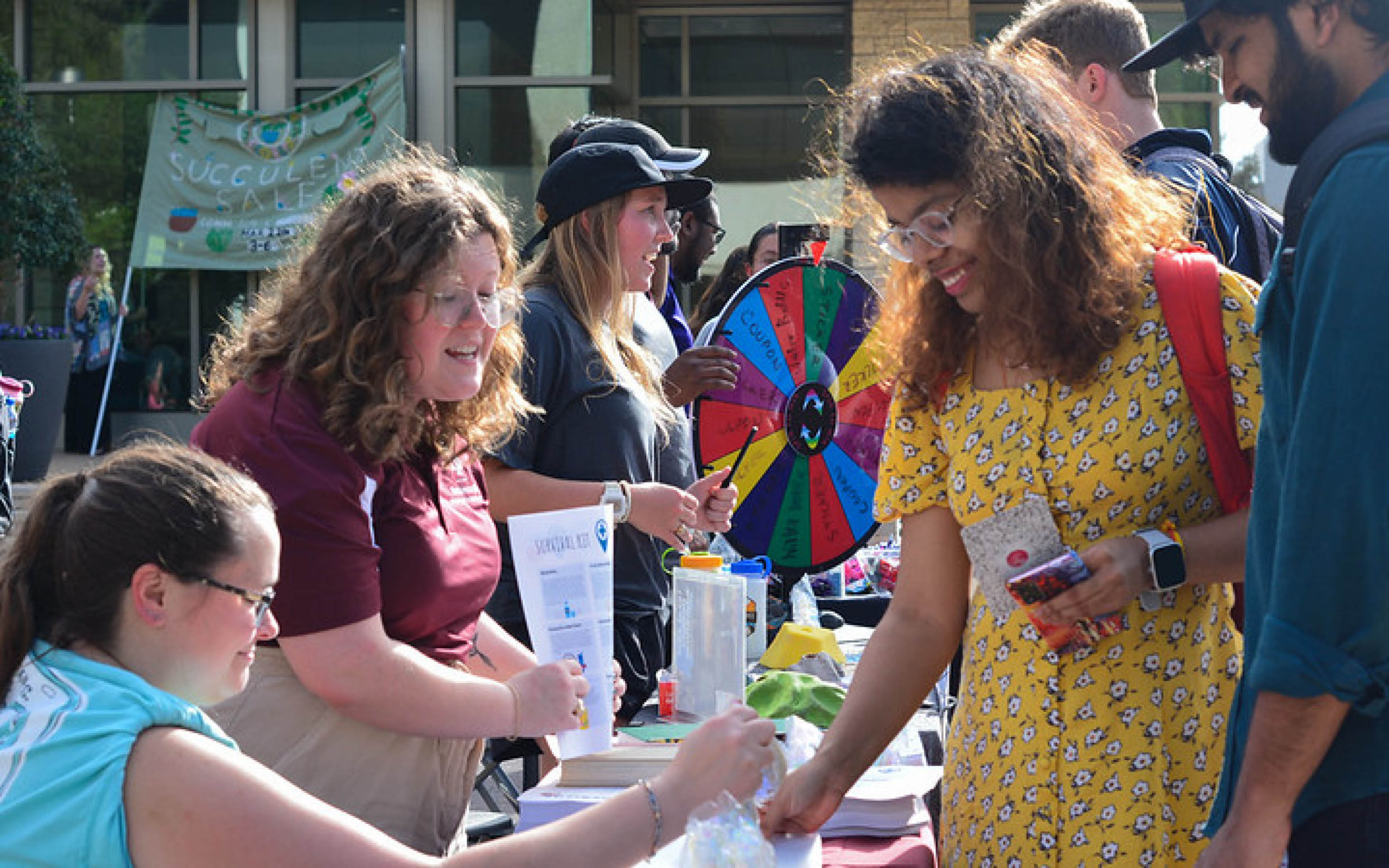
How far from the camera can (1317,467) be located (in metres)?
1.29

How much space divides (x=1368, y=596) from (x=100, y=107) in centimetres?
1234

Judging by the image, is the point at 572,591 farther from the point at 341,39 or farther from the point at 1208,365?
the point at 341,39

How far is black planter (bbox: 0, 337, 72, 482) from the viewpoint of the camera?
33.9 ft

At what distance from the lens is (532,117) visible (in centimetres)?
1129

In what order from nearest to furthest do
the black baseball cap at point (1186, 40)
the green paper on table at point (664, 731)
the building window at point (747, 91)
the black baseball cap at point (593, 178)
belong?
1. the black baseball cap at point (1186, 40)
2. the green paper on table at point (664, 731)
3. the black baseball cap at point (593, 178)
4. the building window at point (747, 91)

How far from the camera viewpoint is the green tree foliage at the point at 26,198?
10992 millimetres

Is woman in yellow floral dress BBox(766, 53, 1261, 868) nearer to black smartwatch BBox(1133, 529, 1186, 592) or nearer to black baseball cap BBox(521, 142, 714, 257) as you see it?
black smartwatch BBox(1133, 529, 1186, 592)

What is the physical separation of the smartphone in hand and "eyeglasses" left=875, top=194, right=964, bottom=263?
440mm

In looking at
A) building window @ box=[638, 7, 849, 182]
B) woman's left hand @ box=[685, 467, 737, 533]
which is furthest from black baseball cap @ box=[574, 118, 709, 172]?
building window @ box=[638, 7, 849, 182]

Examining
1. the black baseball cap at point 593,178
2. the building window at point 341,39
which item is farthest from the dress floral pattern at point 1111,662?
the building window at point 341,39

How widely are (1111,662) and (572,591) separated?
0.71 meters

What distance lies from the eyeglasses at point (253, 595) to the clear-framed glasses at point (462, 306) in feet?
1.79

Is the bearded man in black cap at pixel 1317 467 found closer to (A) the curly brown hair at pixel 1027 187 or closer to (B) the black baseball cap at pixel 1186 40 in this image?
(B) the black baseball cap at pixel 1186 40

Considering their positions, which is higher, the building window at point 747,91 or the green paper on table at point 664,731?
the building window at point 747,91
